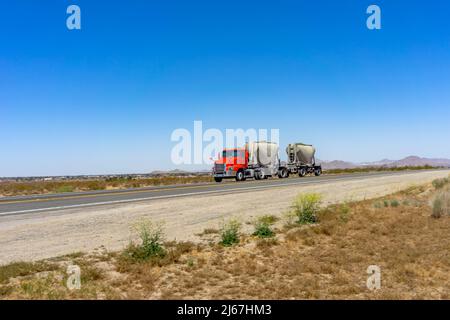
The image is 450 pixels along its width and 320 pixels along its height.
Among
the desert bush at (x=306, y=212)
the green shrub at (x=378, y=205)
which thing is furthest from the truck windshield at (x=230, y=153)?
the desert bush at (x=306, y=212)

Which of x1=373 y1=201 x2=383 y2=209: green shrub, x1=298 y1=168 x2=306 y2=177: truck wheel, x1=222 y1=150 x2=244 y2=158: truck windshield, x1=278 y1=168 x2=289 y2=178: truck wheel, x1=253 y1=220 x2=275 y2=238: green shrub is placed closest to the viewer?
x1=253 y1=220 x2=275 y2=238: green shrub

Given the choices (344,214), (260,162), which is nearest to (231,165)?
(260,162)

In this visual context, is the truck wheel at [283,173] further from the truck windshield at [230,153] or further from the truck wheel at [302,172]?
the truck windshield at [230,153]

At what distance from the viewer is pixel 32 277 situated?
261 inches

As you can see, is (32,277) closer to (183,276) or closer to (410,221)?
(183,276)

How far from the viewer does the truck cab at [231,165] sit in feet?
117

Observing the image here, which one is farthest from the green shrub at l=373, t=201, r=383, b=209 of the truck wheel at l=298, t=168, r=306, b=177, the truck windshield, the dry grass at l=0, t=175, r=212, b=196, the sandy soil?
the truck wheel at l=298, t=168, r=306, b=177

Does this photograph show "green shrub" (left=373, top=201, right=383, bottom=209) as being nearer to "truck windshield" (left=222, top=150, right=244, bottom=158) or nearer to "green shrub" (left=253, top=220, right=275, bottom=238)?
"green shrub" (left=253, top=220, right=275, bottom=238)

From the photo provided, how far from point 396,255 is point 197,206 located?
32.3ft

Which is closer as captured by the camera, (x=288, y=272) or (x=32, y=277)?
(x=32, y=277)

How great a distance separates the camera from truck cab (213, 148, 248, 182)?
35.5 meters
